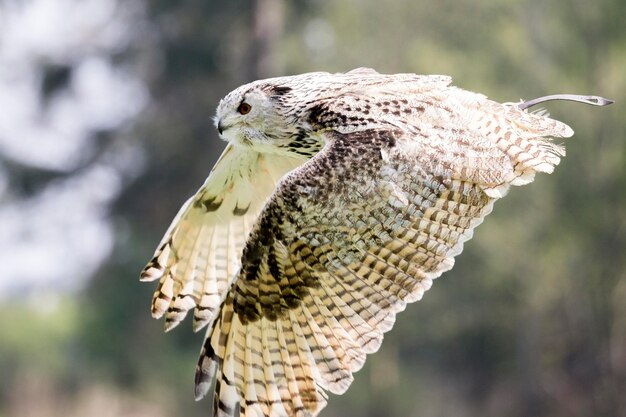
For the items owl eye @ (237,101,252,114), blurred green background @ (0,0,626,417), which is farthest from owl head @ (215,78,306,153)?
blurred green background @ (0,0,626,417)

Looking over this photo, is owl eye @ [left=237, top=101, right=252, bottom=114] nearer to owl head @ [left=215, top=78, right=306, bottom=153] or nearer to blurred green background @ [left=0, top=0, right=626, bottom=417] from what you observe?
owl head @ [left=215, top=78, right=306, bottom=153]

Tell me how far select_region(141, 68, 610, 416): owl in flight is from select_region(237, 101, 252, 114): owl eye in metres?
0.44

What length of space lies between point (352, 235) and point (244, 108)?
3.51 ft

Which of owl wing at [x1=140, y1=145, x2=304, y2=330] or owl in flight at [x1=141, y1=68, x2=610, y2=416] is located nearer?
owl in flight at [x1=141, y1=68, x2=610, y2=416]

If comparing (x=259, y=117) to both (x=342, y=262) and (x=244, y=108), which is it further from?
(x=342, y=262)

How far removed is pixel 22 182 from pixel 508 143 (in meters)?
17.4

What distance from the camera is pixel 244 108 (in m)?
5.98

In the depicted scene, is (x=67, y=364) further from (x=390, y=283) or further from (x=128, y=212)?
(x=390, y=283)

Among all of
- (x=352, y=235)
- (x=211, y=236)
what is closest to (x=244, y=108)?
(x=211, y=236)

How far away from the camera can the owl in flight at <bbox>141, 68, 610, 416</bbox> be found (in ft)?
17.1

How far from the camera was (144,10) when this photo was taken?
23.1 metres

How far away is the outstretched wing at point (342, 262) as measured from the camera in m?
5.23

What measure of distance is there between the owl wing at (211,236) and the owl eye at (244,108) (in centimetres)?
26

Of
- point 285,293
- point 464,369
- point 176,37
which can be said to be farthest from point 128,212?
point 285,293
